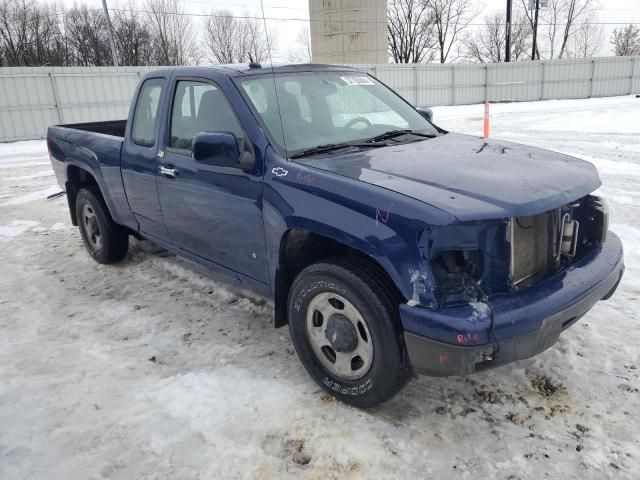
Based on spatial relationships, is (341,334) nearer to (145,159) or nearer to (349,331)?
(349,331)

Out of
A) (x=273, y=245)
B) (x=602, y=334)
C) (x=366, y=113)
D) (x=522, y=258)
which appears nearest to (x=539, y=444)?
(x=522, y=258)

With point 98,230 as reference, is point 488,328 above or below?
above

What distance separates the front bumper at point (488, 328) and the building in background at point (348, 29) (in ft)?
87.3

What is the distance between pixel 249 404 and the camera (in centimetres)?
297

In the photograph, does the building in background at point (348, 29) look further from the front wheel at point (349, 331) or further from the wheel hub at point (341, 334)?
the wheel hub at point (341, 334)

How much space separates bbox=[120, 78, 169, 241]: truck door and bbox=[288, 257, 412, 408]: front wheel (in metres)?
1.85

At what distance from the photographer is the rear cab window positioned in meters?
4.16

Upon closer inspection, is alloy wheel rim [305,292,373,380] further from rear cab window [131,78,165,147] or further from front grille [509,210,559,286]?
rear cab window [131,78,165,147]

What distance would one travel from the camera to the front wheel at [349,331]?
2572mm

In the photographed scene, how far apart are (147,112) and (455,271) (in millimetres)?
3033

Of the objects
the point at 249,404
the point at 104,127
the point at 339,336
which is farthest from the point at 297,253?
the point at 104,127

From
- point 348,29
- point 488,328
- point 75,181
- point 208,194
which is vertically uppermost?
point 348,29

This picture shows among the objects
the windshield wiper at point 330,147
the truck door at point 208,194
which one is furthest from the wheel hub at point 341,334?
the windshield wiper at point 330,147

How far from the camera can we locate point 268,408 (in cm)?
294
